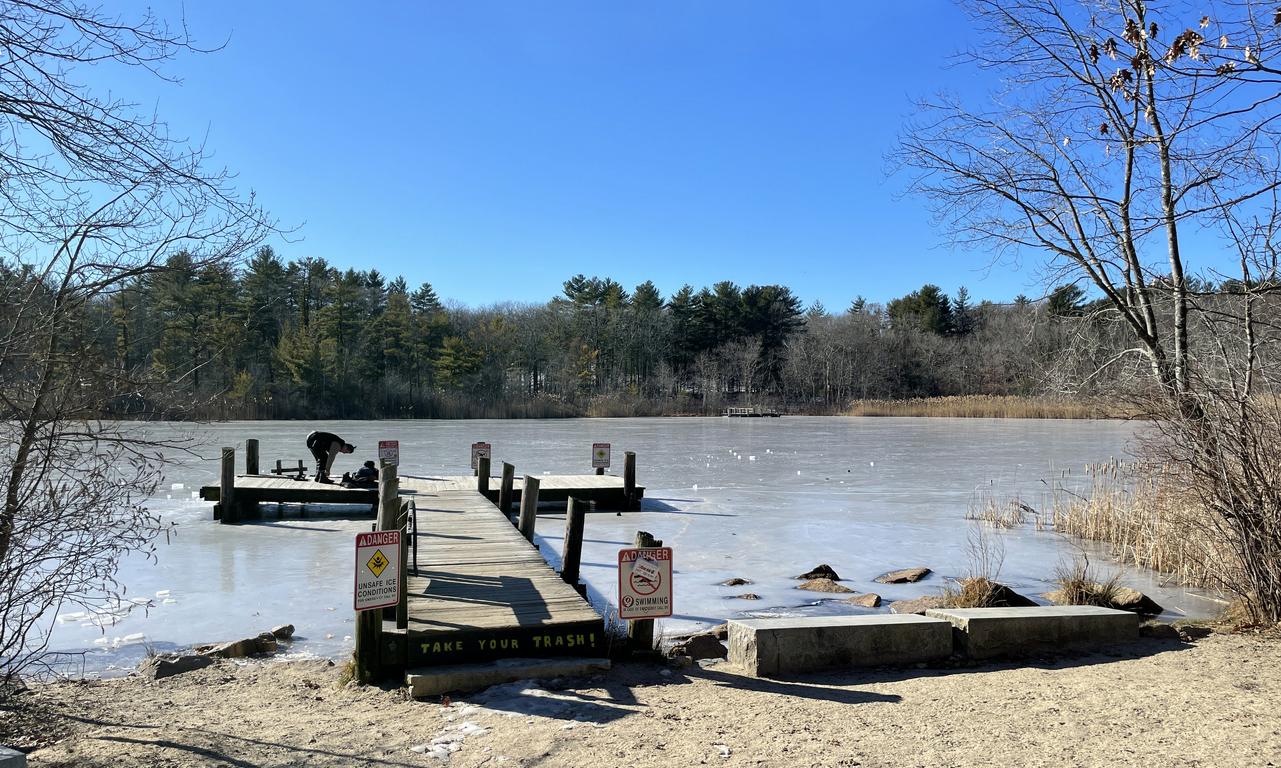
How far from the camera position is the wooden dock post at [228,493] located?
14.4 m

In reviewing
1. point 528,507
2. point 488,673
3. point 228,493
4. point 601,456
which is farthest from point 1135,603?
point 228,493

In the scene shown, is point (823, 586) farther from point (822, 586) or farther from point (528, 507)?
point (528, 507)

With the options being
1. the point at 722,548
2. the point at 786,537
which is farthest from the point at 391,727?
the point at 786,537

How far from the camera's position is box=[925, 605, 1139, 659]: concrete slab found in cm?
625

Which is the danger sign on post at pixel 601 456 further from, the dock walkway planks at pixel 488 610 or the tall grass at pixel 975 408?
the tall grass at pixel 975 408

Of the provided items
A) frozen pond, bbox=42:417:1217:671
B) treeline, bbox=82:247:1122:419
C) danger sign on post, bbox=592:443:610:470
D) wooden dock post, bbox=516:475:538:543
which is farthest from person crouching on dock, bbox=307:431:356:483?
treeline, bbox=82:247:1122:419

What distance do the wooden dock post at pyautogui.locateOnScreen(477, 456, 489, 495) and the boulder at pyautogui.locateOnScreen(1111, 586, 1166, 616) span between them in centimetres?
1013

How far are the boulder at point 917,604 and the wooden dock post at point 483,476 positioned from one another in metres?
8.50

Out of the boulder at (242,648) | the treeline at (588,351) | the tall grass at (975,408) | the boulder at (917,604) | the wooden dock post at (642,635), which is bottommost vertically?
the boulder at (242,648)

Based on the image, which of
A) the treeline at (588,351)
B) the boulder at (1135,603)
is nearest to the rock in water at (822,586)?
the boulder at (1135,603)

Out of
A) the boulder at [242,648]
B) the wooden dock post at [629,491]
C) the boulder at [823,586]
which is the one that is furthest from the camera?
the wooden dock post at [629,491]

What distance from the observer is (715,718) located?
4875mm

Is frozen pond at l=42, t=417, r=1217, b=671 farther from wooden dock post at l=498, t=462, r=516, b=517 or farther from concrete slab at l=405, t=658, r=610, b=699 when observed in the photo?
concrete slab at l=405, t=658, r=610, b=699

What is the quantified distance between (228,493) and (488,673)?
10.5 meters
